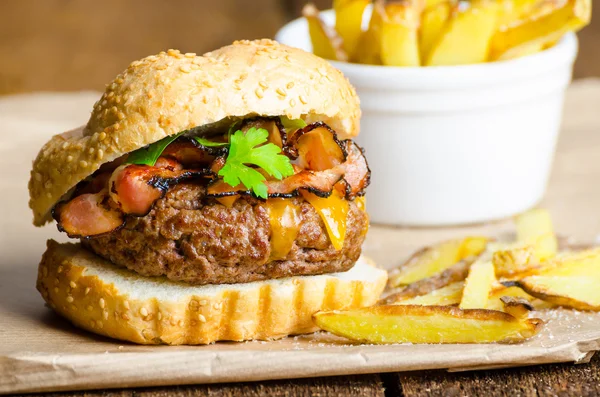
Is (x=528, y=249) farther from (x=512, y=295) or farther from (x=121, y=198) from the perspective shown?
(x=121, y=198)

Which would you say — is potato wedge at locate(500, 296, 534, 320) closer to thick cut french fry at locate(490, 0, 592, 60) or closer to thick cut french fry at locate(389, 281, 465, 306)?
thick cut french fry at locate(389, 281, 465, 306)

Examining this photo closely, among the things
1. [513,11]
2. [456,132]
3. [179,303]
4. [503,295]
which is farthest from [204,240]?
[513,11]

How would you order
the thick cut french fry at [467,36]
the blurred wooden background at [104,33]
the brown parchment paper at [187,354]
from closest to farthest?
the brown parchment paper at [187,354] < the thick cut french fry at [467,36] < the blurred wooden background at [104,33]

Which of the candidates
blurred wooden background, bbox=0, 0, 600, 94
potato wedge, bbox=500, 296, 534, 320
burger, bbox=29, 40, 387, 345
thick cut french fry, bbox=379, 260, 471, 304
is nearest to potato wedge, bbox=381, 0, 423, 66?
burger, bbox=29, 40, 387, 345

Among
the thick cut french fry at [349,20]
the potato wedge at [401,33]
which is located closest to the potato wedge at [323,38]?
the thick cut french fry at [349,20]

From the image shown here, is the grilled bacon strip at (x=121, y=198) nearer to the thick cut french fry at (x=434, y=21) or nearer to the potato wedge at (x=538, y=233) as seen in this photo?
the potato wedge at (x=538, y=233)

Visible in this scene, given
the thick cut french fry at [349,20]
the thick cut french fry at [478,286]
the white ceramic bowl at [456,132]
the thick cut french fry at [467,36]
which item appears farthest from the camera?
the white ceramic bowl at [456,132]

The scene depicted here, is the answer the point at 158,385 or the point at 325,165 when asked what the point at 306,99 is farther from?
the point at 158,385
